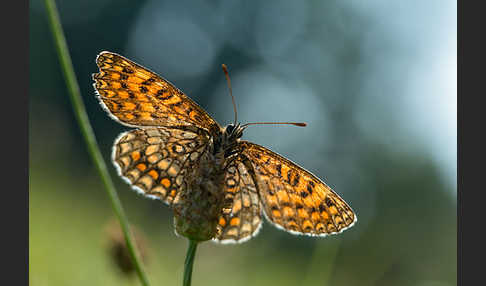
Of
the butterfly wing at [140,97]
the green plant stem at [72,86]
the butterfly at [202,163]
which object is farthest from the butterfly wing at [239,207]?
the green plant stem at [72,86]

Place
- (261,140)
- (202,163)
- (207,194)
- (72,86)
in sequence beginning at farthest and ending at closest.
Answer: (261,140) → (202,163) → (207,194) → (72,86)

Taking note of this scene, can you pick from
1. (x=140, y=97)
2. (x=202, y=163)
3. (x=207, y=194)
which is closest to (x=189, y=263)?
(x=207, y=194)

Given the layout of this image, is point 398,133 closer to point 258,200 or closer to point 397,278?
point 397,278

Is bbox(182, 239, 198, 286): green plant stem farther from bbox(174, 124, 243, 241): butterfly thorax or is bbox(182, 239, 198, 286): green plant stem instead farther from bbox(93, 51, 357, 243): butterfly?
bbox(93, 51, 357, 243): butterfly

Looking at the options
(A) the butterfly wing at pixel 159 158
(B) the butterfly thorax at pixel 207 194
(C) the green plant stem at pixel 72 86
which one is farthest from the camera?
→ (A) the butterfly wing at pixel 159 158

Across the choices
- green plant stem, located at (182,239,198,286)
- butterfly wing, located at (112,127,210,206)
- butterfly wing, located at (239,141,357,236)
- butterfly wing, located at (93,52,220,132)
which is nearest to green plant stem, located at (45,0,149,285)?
green plant stem, located at (182,239,198,286)

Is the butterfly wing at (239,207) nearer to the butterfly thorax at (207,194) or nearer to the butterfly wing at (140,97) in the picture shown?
the butterfly thorax at (207,194)

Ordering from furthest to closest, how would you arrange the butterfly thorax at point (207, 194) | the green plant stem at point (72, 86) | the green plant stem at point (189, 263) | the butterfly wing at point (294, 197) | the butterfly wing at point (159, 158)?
1. the butterfly wing at point (294, 197)
2. the butterfly wing at point (159, 158)
3. the butterfly thorax at point (207, 194)
4. the green plant stem at point (189, 263)
5. the green plant stem at point (72, 86)

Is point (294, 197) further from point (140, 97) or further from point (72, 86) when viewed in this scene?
point (72, 86)
